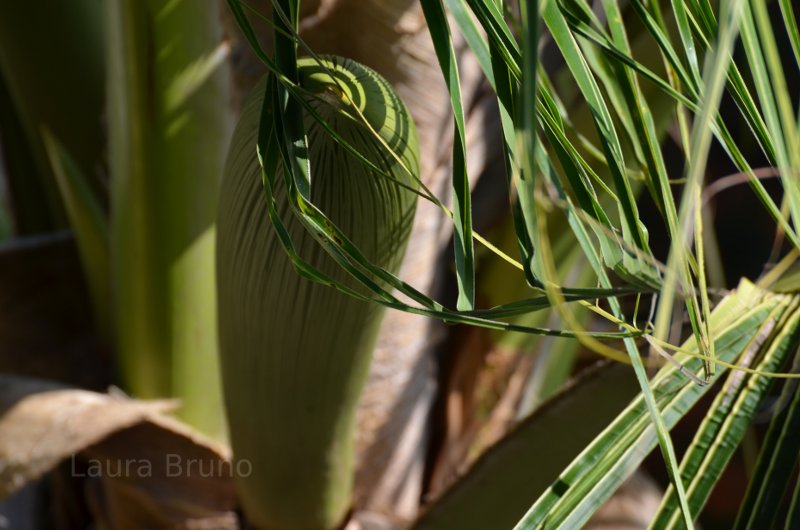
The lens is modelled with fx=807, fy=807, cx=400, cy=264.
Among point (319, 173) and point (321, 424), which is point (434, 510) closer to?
point (321, 424)

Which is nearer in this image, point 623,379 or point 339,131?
point 339,131

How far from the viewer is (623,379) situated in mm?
374

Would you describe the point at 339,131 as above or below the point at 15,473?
above

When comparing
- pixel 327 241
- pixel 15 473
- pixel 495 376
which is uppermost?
pixel 327 241

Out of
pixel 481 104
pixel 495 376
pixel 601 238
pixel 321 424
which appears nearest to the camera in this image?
pixel 601 238

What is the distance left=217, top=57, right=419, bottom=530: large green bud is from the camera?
0.76 ft

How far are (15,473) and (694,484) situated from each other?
1.06ft

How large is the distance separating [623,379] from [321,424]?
0.14 meters

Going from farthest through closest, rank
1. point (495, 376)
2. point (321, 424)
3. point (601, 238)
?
point (495, 376)
point (321, 424)
point (601, 238)

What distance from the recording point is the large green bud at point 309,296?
23cm

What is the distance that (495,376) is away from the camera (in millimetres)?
600

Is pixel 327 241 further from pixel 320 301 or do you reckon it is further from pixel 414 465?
pixel 414 465

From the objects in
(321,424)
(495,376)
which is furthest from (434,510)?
(495,376)

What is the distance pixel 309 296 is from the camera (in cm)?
28
